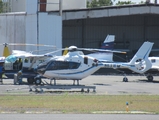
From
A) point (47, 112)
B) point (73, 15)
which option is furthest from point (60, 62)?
point (73, 15)

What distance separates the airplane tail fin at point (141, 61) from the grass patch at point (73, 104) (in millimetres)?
12486

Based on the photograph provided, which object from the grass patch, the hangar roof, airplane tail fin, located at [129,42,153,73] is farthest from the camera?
the hangar roof

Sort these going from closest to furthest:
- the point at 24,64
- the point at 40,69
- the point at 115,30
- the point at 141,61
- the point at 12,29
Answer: the point at 40,69
the point at 24,64
the point at 141,61
the point at 12,29
the point at 115,30

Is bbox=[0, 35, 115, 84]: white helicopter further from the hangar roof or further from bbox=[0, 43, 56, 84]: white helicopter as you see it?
the hangar roof

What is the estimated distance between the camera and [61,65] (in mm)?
31359

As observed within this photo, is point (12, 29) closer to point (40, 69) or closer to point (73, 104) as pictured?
point (40, 69)

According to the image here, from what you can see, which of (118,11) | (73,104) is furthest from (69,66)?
(118,11)

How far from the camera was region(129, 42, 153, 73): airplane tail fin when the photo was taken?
120ft

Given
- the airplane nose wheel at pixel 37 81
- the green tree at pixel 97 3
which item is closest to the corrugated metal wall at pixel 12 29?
the airplane nose wheel at pixel 37 81

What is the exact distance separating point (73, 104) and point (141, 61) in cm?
1797

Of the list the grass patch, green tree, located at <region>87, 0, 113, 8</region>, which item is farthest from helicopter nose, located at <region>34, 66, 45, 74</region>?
green tree, located at <region>87, 0, 113, 8</region>

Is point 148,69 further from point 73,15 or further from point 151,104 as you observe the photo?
point 151,104

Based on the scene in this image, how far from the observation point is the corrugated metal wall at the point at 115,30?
5706 centimetres

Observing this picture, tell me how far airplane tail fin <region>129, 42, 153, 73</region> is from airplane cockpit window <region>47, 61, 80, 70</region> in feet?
21.3
